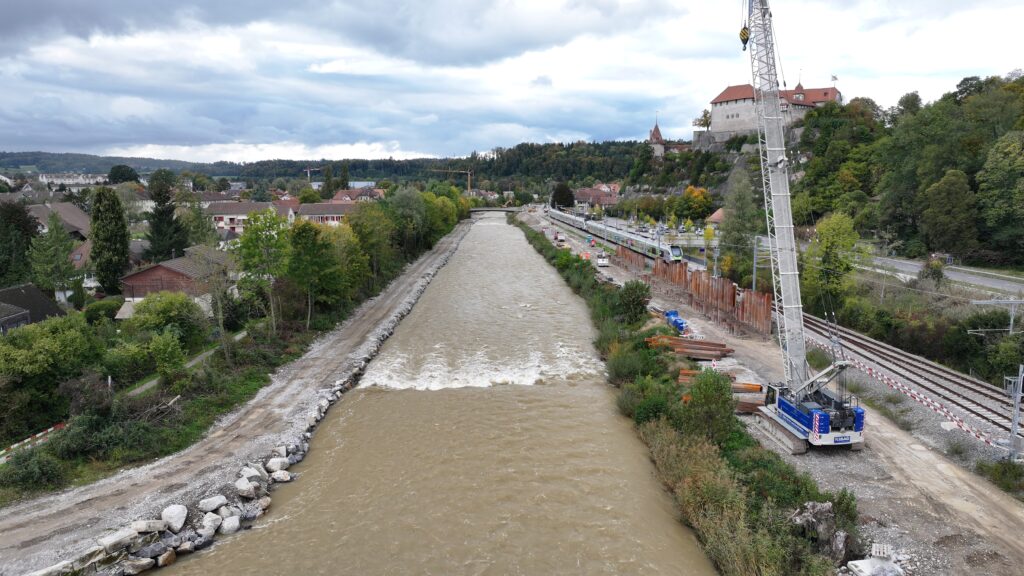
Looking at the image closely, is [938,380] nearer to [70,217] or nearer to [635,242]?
[635,242]

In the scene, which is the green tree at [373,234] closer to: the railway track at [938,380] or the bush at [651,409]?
the bush at [651,409]

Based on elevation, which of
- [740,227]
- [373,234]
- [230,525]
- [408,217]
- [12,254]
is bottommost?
[230,525]

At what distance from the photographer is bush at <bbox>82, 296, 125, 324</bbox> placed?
87.8ft

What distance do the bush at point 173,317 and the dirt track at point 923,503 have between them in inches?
822

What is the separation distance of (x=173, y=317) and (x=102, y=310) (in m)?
8.56

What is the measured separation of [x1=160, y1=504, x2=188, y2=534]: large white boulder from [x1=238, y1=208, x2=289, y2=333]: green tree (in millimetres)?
13297

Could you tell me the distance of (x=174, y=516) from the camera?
40.1 ft

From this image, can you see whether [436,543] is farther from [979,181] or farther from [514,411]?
[979,181]

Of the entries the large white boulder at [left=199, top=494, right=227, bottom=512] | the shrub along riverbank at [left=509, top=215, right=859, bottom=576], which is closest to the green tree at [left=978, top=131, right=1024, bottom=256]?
the shrub along riverbank at [left=509, top=215, right=859, bottom=576]

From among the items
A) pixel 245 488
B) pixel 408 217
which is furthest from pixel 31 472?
pixel 408 217

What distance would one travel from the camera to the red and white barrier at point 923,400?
13.7m

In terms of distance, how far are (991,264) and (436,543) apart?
119 ft

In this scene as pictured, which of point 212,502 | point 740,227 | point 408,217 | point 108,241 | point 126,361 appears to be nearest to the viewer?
point 212,502

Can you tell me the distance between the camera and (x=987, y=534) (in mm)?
10664
